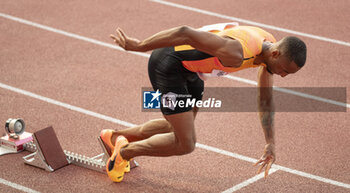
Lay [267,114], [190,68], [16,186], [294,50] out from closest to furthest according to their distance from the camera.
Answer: [294,50]
[190,68]
[267,114]
[16,186]

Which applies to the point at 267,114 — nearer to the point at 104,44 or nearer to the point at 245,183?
the point at 245,183

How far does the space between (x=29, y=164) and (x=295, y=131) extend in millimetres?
3107

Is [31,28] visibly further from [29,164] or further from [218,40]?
[218,40]

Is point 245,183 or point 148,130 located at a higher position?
point 148,130

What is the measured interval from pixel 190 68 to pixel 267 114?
0.84m

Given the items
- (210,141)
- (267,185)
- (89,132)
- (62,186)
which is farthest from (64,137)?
(267,185)

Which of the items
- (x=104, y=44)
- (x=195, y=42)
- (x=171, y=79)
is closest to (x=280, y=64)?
(x=195, y=42)

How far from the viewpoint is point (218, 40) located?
4.96 m

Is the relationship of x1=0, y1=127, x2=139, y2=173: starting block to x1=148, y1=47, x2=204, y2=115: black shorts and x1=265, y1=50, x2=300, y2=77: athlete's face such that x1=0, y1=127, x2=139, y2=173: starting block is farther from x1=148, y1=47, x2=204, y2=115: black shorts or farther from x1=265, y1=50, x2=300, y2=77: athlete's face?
x1=265, y1=50, x2=300, y2=77: athlete's face

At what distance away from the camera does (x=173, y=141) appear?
571cm

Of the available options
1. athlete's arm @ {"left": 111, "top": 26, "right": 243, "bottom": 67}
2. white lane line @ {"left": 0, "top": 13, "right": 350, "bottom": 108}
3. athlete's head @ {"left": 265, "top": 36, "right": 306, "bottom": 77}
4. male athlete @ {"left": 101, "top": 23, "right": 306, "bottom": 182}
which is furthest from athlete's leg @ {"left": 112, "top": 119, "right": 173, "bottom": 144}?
white lane line @ {"left": 0, "top": 13, "right": 350, "bottom": 108}

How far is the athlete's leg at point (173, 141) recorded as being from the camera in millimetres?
5609

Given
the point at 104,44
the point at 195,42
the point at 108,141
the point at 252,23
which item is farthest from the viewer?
the point at 252,23

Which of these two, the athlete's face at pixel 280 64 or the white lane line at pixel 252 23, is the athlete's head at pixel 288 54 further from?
the white lane line at pixel 252 23
